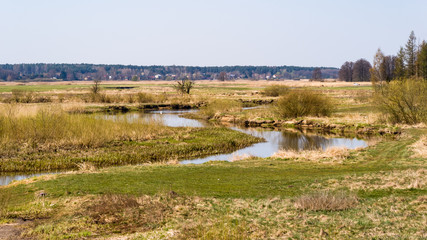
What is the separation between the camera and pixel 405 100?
34469 millimetres

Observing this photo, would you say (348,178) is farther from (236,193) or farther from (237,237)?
(237,237)

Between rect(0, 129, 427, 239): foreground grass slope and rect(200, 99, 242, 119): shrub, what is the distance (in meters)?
34.2

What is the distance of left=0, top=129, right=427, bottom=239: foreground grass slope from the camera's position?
920 centimetres

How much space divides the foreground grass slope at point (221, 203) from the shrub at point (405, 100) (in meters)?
17.8

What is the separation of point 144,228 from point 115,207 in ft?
5.61

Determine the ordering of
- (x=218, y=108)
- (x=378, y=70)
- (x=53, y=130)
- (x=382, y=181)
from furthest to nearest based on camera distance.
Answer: (x=218, y=108)
(x=378, y=70)
(x=53, y=130)
(x=382, y=181)

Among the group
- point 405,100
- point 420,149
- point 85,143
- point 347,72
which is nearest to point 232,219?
point 420,149

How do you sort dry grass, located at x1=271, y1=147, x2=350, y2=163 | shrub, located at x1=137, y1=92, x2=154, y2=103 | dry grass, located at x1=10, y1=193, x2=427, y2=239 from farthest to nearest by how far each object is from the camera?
shrub, located at x1=137, y1=92, x2=154, y2=103 < dry grass, located at x1=271, y1=147, x2=350, y2=163 < dry grass, located at x1=10, y1=193, x2=427, y2=239

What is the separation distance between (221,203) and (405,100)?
2754 centimetres

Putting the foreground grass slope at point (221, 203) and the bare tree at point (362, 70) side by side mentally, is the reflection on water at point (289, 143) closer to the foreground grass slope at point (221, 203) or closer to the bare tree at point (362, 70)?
the foreground grass slope at point (221, 203)

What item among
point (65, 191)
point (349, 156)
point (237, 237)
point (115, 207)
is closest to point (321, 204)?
point (237, 237)

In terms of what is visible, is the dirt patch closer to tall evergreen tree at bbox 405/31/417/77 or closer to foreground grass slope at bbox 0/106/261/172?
foreground grass slope at bbox 0/106/261/172

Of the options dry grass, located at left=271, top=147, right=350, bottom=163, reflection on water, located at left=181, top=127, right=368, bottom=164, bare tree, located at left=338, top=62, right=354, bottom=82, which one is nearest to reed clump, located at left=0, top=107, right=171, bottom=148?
reflection on water, located at left=181, top=127, right=368, bottom=164

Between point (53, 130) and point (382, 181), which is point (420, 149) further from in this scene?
point (53, 130)
